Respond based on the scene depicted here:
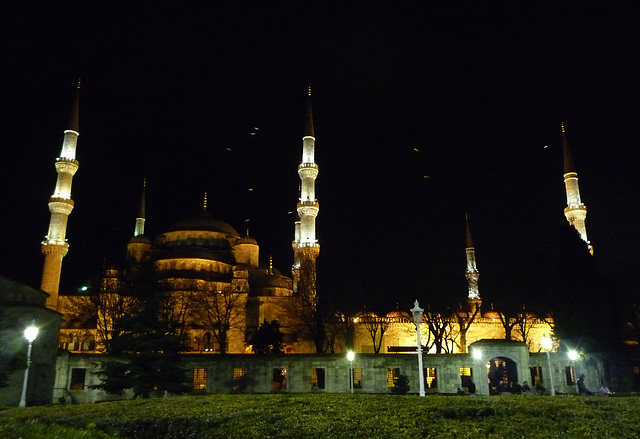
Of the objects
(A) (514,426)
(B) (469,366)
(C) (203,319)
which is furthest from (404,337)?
(A) (514,426)

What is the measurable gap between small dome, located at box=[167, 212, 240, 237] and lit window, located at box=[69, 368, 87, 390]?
2768cm

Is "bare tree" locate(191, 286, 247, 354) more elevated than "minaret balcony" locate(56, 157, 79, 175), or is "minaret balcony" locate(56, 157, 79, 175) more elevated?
"minaret balcony" locate(56, 157, 79, 175)

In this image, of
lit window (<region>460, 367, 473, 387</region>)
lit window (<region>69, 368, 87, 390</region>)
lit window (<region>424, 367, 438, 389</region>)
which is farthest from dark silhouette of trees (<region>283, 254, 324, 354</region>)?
lit window (<region>69, 368, 87, 390</region>)

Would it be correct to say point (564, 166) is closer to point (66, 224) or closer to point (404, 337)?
point (404, 337)

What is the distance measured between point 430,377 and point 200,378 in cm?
1200

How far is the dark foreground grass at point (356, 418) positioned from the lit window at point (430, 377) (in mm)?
16970

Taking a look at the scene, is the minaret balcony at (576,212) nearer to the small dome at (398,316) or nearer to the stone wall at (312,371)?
the small dome at (398,316)

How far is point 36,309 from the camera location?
24.4m

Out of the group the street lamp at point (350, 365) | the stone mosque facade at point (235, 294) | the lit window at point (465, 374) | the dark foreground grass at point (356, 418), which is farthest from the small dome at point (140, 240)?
the dark foreground grass at point (356, 418)

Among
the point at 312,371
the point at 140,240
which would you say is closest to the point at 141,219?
the point at 140,240

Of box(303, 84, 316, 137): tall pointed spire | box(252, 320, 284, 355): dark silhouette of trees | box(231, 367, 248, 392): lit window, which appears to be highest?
box(303, 84, 316, 137): tall pointed spire

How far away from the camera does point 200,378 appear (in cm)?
2755

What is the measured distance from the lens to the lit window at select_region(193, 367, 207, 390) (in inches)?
1080

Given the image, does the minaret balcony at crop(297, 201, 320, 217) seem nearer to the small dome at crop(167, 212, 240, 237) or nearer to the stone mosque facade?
the stone mosque facade
